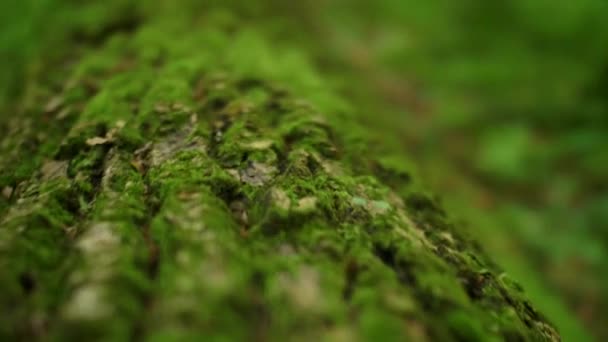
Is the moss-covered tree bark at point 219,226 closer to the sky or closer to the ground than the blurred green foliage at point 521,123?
closer to the sky

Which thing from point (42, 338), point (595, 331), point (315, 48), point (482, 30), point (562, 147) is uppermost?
point (42, 338)

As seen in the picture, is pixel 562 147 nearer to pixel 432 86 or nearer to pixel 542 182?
pixel 542 182

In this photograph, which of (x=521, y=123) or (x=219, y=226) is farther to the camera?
(x=521, y=123)

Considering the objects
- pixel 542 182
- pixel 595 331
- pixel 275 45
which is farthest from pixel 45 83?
pixel 542 182

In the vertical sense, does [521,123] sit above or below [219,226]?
below

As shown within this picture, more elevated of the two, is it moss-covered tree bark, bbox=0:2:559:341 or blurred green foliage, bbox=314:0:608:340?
moss-covered tree bark, bbox=0:2:559:341

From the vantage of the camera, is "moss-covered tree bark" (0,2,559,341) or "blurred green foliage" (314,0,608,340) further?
"blurred green foliage" (314,0,608,340)

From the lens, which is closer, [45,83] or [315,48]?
[45,83]

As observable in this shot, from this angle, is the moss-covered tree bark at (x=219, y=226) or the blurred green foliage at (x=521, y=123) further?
the blurred green foliage at (x=521, y=123)
